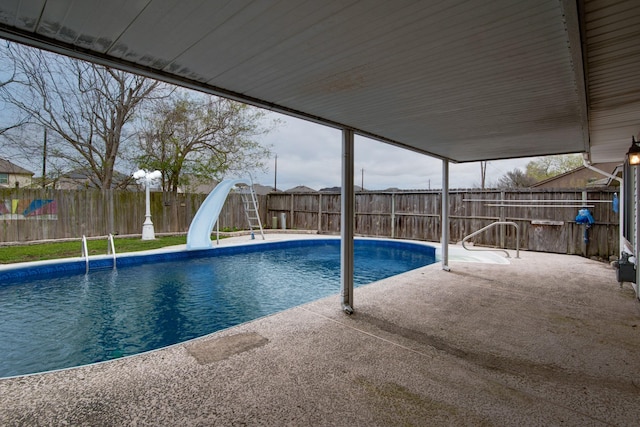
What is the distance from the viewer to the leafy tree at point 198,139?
446 inches

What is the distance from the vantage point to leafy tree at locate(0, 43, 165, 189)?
364 inches

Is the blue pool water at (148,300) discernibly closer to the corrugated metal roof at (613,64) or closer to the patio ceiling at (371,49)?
the patio ceiling at (371,49)

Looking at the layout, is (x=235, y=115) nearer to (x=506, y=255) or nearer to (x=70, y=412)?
(x=506, y=255)

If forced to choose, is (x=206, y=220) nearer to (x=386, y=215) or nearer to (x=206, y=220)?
(x=206, y=220)

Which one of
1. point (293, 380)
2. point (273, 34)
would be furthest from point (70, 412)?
point (273, 34)

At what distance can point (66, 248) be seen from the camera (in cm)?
804

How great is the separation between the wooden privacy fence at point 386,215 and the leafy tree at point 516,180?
57.8ft

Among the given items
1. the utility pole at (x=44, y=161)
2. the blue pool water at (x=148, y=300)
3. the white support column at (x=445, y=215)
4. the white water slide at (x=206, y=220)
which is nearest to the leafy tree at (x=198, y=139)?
the utility pole at (x=44, y=161)

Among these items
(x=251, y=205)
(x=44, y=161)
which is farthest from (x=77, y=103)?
(x=251, y=205)

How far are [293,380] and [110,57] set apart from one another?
8.14 feet

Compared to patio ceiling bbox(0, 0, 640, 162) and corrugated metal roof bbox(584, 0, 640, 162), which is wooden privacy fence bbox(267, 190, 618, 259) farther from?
patio ceiling bbox(0, 0, 640, 162)

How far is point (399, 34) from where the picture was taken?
5.98 ft

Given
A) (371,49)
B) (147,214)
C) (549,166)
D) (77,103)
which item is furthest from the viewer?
(549,166)

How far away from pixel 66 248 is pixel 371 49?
30.7 ft
